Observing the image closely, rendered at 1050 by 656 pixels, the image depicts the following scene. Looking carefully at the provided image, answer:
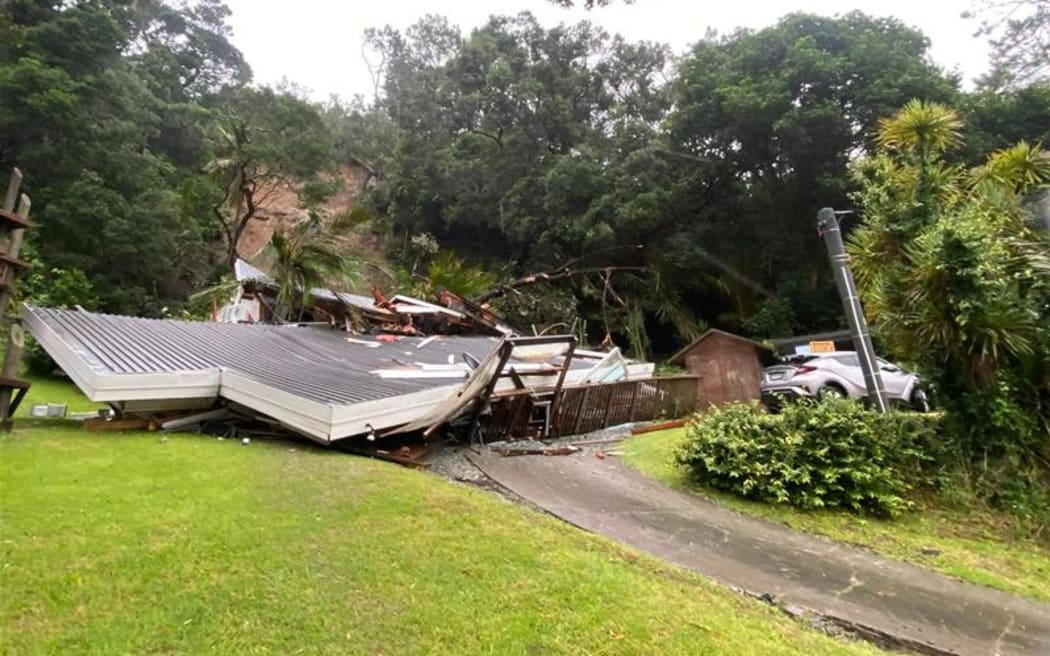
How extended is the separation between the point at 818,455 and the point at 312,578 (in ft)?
17.5

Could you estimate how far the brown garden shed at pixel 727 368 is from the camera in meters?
12.9

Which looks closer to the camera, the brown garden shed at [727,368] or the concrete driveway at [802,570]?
the concrete driveway at [802,570]

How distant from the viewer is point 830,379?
40.4 ft

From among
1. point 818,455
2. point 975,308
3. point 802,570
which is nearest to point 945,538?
point 818,455

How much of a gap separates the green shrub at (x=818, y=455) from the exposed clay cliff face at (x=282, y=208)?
26.1 meters

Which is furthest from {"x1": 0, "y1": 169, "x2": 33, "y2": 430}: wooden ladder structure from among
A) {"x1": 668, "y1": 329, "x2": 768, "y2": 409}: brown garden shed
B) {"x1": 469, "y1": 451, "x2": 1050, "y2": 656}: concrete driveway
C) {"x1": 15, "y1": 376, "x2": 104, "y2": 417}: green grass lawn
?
{"x1": 668, "y1": 329, "x2": 768, "y2": 409}: brown garden shed

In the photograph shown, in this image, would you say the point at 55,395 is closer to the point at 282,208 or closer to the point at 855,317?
the point at 855,317

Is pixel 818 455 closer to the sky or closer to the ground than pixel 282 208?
closer to the ground

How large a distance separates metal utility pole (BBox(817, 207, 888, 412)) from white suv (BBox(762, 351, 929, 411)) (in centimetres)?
468

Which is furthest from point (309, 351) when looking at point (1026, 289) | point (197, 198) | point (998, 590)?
point (197, 198)

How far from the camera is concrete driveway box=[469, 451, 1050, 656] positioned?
12.1 feet

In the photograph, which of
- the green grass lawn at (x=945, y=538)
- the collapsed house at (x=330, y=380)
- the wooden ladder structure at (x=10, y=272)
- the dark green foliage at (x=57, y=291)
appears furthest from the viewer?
the dark green foliage at (x=57, y=291)

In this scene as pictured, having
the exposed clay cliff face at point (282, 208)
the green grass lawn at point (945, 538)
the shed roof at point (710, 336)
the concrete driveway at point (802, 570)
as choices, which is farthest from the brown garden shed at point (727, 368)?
the exposed clay cliff face at point (282, 208)

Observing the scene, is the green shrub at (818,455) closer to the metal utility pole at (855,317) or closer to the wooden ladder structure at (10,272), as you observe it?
the metal utility pole at (855,317)
